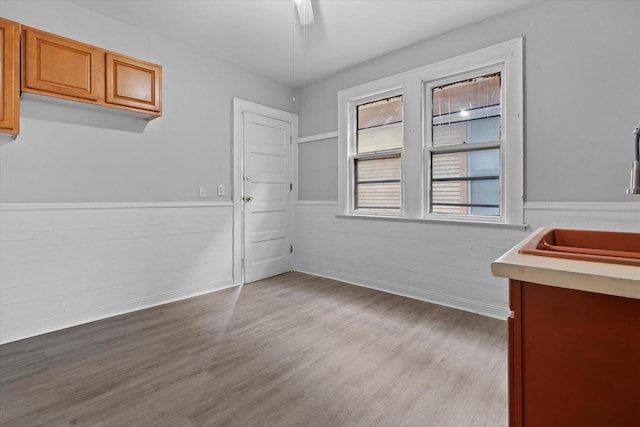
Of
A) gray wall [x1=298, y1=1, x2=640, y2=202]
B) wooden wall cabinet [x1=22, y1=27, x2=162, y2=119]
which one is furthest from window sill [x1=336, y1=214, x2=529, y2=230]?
wooden wall cabinet [x1=22, y1=27, x2=162, y2=119]

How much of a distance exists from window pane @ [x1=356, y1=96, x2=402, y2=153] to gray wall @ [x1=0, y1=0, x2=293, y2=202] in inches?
57.2

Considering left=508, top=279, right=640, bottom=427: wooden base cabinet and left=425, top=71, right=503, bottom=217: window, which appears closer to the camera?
left=508, top=279, right=640, bottom=427: wooden base cabinet

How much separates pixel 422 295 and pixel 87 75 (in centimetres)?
359

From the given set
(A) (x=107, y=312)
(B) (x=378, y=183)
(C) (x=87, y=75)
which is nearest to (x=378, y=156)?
(B) (x=378, y=183)

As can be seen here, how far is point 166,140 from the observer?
10.4 feet

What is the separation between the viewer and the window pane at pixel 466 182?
2881mm

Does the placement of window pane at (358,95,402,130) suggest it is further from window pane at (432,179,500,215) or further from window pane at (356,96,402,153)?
window pane at (432,179,500,215)

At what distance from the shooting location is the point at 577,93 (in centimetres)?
239

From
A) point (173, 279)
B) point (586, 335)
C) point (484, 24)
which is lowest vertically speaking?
point (173, 279)

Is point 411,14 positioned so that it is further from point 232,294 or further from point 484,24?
point 232,294

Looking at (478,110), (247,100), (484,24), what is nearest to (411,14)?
(484,24)

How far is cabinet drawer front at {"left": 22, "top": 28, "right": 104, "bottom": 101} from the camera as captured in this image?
219 centimetres

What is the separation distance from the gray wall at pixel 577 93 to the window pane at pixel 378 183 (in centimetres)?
129

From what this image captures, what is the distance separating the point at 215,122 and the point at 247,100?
0.57 meters
